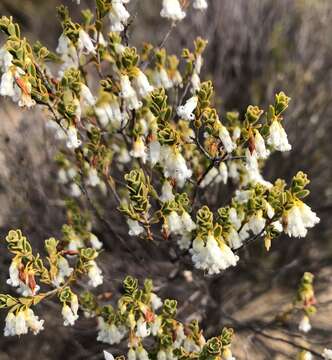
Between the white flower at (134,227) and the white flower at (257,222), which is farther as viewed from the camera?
the white flower at (134,227)

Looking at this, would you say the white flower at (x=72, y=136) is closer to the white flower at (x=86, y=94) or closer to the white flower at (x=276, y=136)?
the white flower at (x=86, y=94)

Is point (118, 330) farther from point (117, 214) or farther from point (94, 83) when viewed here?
point (94, 83)

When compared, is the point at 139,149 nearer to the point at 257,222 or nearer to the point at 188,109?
the point at 188,109

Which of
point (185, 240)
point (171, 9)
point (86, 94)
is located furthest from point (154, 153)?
point (171, 9)

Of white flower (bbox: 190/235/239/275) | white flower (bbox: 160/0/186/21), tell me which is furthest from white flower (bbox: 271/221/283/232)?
white flower (bbox: 160/0/186/21)

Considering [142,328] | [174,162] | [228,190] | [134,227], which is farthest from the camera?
[228,190]

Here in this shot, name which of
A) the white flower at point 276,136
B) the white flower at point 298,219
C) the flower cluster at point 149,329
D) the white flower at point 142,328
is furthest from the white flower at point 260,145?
the white flower at point 142,328
